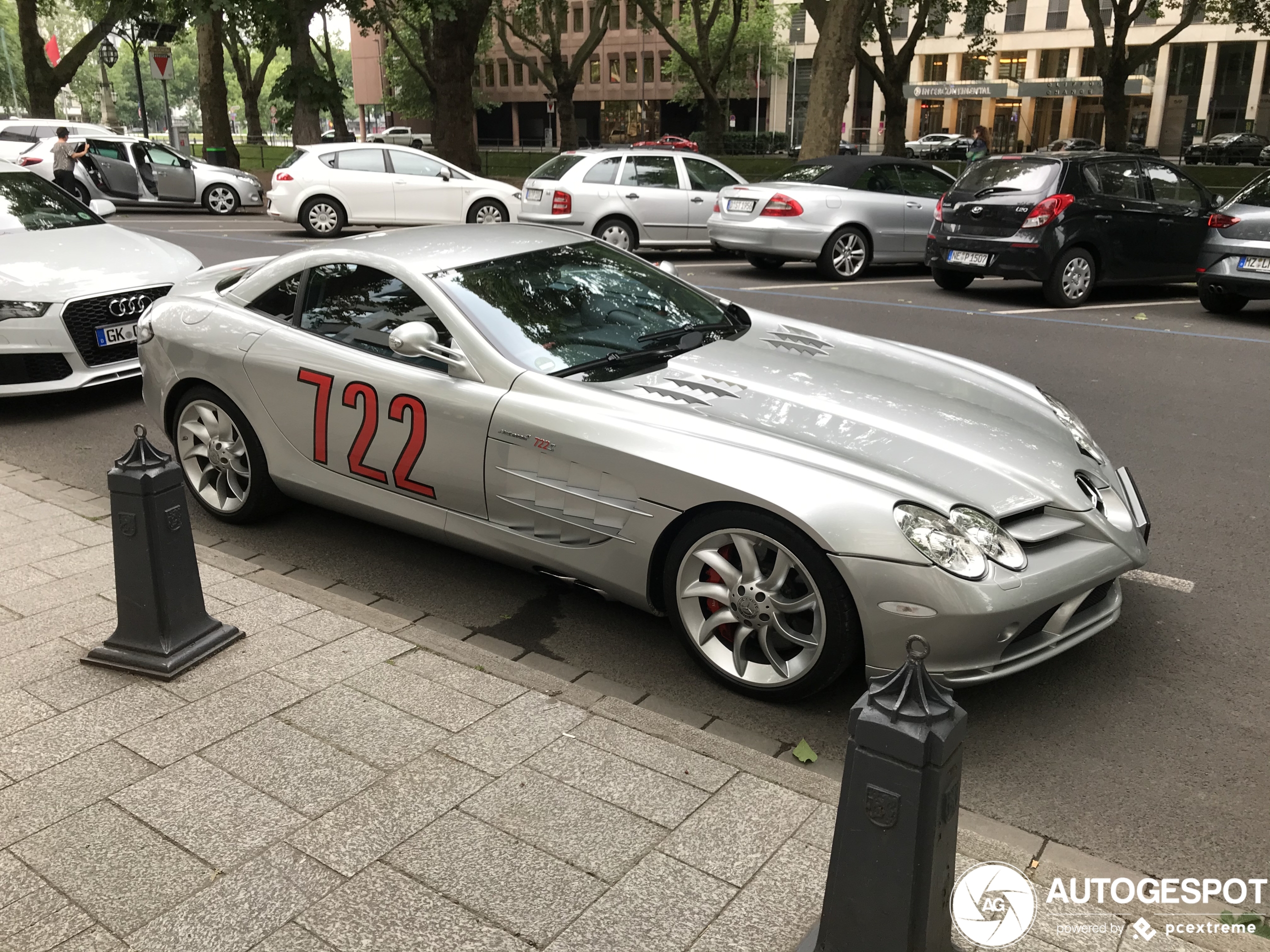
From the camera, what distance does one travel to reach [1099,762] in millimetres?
3383

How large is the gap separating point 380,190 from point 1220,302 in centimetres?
1249

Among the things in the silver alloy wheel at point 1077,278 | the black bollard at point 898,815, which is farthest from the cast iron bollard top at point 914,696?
the silver alloy wheel at point 1077,278

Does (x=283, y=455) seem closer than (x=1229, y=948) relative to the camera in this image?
No

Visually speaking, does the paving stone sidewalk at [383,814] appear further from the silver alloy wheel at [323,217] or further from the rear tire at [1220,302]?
the silver alloy wheel at [323,217]

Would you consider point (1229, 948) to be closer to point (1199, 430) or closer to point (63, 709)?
point (63, 709)

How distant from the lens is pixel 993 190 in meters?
11.7

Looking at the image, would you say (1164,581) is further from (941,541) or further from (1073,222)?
(1073,222)

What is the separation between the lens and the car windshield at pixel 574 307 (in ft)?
14.3

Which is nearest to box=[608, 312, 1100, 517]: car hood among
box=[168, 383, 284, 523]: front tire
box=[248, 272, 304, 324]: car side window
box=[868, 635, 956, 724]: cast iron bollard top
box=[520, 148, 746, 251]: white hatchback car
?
box=[868, 635, 956, 724]: cast iron bollard top

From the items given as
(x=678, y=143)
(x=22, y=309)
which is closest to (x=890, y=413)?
(x=22, y=309)

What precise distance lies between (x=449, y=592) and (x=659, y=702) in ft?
4.31

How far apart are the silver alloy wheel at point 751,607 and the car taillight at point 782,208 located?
10509 millimetres

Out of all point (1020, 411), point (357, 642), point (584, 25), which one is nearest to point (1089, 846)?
point (1020, 411)

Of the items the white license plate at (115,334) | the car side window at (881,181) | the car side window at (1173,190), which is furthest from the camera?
the car side window at (881,181)
